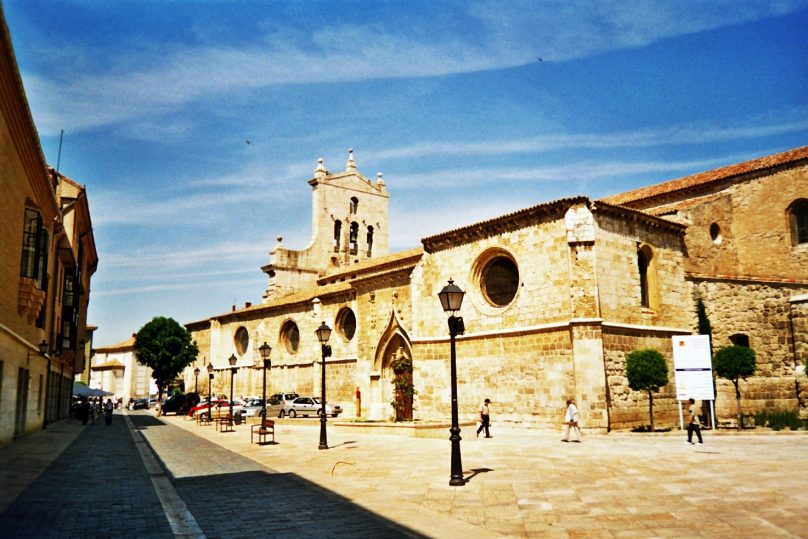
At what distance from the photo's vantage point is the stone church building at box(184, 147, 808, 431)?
21.8m

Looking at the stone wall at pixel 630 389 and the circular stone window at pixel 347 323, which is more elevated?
the circular stone window at pixel 347 323

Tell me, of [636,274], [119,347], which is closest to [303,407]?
[636,274]

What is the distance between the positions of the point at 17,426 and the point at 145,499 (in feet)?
39.7

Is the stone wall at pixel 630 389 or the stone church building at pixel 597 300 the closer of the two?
the stone wall at pixel 630 389

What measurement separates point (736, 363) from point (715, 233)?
837 cm

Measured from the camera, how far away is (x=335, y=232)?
2218 inches

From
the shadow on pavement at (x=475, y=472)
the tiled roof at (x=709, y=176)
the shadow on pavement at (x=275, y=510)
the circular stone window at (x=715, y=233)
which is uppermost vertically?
the tiled roof at (x=709, y=176)

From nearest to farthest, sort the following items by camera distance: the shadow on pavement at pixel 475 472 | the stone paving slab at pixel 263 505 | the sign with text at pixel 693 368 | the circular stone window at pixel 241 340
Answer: the stone paving slab at pixel 263 505 → the shadow on pavement at pixel 475 472 → the sign with text at pixel 693 368 → the circular stone window at pixel 241 340

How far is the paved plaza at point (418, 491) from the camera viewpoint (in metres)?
7.71

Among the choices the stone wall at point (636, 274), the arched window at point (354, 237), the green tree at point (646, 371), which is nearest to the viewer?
the green tree at point (646, 371)

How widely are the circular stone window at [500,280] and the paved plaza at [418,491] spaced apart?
26.2ft

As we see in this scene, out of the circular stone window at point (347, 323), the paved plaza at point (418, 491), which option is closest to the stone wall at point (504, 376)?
the paved plaza at point (418, 491)

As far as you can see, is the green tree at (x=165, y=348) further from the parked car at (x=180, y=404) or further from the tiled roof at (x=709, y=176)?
the tiled roof at (x=709, y=176)

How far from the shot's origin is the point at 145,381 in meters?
85.8
